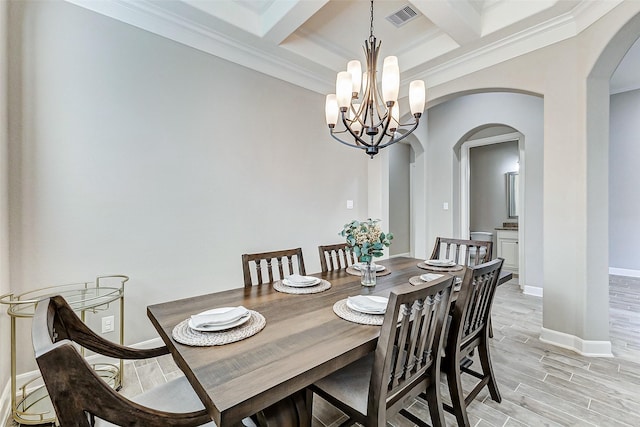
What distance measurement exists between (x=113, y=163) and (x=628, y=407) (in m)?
3.78

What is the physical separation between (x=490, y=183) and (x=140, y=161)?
21.1ft

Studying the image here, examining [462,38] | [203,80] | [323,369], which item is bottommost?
A: [323,369]

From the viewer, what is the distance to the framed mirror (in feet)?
18.8

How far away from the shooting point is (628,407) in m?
1.73

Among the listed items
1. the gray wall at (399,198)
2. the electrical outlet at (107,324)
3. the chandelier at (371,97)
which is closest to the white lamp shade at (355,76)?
the chandelier at (371,97)

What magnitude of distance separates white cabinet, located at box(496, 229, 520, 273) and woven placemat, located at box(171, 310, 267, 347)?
17.5 ft

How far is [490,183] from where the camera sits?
6.17 meters

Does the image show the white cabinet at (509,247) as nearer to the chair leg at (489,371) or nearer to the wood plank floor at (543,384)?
the wood plank floor at (543,384)

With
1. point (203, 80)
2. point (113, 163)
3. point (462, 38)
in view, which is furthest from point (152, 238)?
point (462, 38)

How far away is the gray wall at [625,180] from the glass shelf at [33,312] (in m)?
7.03

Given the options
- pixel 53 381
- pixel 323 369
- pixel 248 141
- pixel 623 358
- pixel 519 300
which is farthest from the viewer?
pixel 519 300

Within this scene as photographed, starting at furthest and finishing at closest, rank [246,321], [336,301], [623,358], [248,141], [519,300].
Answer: [519,300]
[248,141]
[623,358]
[336,301]
[246,321]

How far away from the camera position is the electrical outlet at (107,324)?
214 cm

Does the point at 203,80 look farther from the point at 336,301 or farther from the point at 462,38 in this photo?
the point at 462,38
